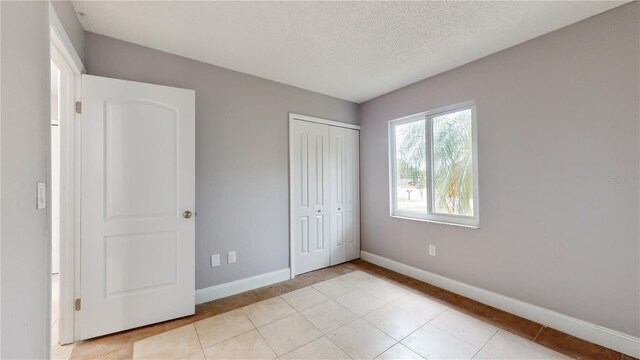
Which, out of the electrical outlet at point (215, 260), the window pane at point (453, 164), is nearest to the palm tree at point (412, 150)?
the window pane at point (453, 164)

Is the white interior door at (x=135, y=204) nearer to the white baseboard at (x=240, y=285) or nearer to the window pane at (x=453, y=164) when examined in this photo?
the white baseboard at (x=240, y=285)

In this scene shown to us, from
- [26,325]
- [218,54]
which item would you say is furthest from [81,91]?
[26,325]

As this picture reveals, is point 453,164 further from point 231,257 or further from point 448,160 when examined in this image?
point 231,257

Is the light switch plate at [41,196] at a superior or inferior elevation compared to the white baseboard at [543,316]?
superior

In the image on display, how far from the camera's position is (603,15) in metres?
1.76

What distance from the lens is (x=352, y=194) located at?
373cm

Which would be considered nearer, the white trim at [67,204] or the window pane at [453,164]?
the white trim at [67,204]

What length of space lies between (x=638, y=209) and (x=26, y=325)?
11.3 feet

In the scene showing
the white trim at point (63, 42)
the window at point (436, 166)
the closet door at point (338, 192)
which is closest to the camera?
the white trim at point (63, 42)

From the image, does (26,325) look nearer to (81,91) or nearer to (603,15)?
(81,91)

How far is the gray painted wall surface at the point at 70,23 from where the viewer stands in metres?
1.46

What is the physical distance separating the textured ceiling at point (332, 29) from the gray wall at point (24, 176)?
0.82m

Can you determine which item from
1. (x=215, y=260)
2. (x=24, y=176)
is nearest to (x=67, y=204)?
(x=24, y=176)

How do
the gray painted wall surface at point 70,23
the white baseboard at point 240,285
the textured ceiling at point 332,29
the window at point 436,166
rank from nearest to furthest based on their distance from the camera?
the gray painted wall surface at point 70,23, the textured ceiling at point 332,29, the white baseboard at point 240,285, the window at point 436,166
